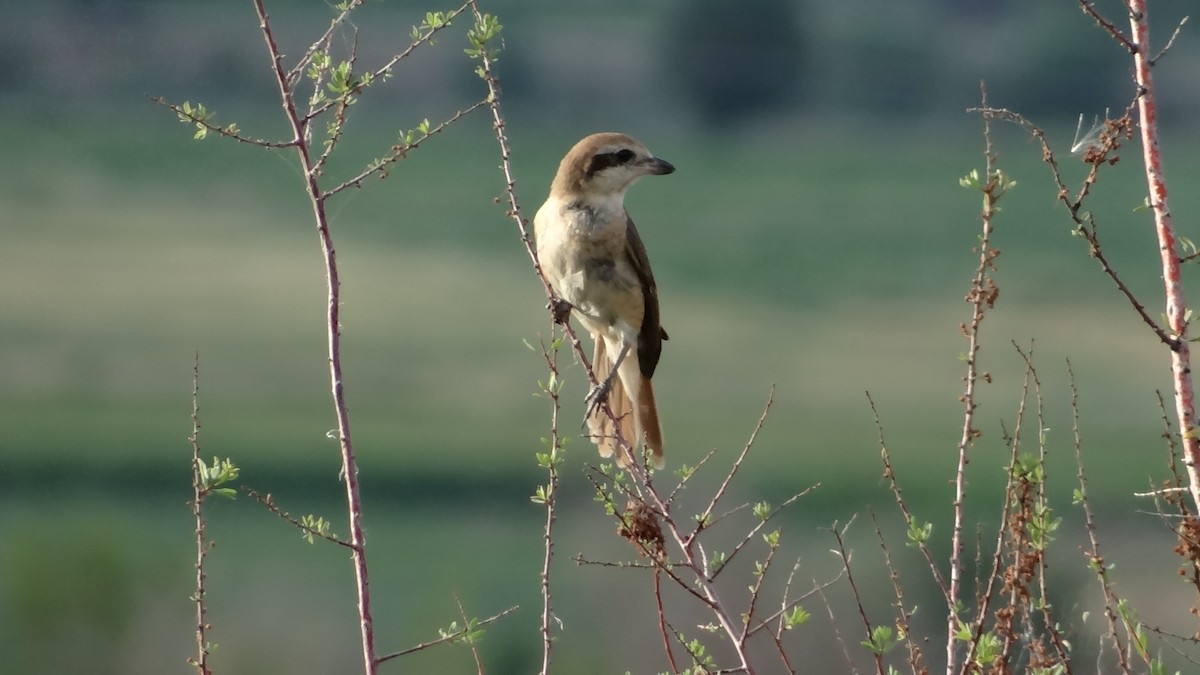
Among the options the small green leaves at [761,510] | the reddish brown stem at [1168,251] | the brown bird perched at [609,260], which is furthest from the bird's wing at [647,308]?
the reddish brown stem at [1168,251]

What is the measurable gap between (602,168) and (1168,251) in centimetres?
311

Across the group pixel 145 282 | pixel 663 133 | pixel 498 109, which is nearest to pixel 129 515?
pixel 145 282

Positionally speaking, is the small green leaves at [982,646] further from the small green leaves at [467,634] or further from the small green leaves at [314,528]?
the small green leaves at [314,528]

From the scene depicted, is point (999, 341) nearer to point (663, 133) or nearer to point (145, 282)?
point (663, 133)

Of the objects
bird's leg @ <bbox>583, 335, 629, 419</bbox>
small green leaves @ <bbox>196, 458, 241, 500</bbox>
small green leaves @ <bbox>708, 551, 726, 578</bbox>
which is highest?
bird's leg @ <bbox>583, 335, 629, 419</bbox>

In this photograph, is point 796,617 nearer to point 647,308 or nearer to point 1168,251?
point 1168,251

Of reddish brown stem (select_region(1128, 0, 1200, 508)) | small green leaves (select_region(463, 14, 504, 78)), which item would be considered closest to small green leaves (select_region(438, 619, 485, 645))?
small green leaves (select_region(463, 14, 504, 78))

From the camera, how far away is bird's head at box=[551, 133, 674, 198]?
6.22 meters

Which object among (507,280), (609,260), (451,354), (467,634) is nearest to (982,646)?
(467,634)

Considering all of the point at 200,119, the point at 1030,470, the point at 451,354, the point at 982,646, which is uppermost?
the point at 451,354

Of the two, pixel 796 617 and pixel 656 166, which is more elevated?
pixel 656 166

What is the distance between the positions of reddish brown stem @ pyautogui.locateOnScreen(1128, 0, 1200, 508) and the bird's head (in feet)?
9.38

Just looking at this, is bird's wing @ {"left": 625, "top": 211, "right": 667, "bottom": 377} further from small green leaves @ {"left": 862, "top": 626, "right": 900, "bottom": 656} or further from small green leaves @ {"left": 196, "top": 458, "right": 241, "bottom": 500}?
small green leaves @ {"left": 196, "top": 458, "right": 241, "bottom": 500}

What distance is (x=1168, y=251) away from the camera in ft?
11.1
